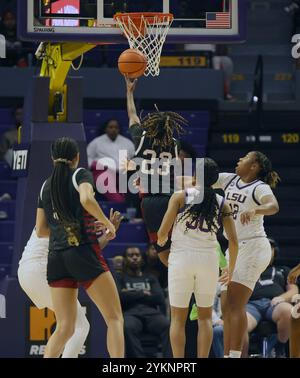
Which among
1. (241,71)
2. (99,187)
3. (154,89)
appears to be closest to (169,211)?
(99,187)

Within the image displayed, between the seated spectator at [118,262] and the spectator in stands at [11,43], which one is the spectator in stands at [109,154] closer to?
the seated spectator at [118,262]

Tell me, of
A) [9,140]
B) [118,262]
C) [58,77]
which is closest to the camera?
[58,77]

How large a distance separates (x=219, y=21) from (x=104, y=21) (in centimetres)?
109

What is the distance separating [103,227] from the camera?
994cm

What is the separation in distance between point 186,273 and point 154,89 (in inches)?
309

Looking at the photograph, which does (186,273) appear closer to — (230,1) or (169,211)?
(169,211)

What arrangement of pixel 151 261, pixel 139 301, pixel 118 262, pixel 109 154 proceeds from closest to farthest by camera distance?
pixel 139 301 → pixel 151 261 → pixel 118 262 → pixel 109 154

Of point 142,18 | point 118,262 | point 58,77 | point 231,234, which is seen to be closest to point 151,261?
point 118,262

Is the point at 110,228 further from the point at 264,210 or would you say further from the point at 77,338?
the point at 264,210

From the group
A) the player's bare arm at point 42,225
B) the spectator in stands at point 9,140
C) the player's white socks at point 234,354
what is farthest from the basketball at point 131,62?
the spectator in stands at point 9,140

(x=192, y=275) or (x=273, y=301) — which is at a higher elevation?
(x=192, y=275)

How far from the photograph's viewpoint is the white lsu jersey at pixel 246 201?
10.8 metres

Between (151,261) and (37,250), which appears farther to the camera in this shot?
(151,261)

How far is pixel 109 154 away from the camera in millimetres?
16547
